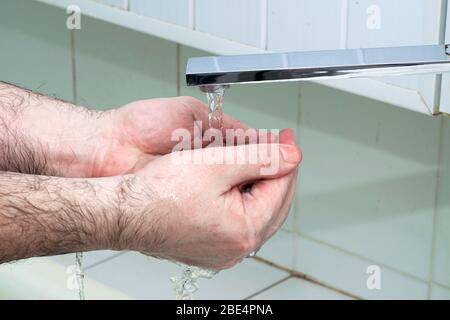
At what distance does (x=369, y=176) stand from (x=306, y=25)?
28 centimetres

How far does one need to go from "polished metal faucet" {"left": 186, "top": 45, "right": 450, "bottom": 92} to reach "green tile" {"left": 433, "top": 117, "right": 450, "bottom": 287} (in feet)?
1.19

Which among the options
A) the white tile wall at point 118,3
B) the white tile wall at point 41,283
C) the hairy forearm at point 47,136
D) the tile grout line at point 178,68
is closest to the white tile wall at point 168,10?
the white tile wall at point 118,3

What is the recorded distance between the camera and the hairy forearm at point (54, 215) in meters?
0.63

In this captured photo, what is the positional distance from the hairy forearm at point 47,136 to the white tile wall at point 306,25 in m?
0.17


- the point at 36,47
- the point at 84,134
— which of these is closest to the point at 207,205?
the point at 84,134

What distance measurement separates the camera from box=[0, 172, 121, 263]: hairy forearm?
63 cm

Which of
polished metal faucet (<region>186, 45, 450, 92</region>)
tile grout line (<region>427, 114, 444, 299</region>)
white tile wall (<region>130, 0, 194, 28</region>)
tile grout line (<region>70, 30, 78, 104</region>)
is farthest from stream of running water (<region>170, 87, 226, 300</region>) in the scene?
tile grout line (<region>70, 30, 78, 104</region>)

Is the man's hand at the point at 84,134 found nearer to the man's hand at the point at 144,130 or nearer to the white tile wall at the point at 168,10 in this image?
the man's hand at the point at 144,130

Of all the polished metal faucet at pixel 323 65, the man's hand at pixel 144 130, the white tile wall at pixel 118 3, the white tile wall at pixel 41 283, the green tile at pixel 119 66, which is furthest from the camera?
the green tile at pixel 119 66

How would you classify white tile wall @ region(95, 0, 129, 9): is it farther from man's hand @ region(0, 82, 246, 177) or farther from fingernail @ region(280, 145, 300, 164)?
fingernail @ region(280, 145, 300, 164)

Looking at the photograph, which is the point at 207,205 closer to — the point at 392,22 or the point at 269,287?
the point at 392,22

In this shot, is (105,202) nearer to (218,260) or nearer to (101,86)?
(218,260)

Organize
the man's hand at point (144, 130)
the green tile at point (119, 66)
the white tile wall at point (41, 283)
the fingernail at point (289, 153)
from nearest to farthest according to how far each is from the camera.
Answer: the fingernail at point (289, 153) < the man's hand at point (144, 130) < the white tile wall at point (41, 283) < the green tile at point (119, 66)
